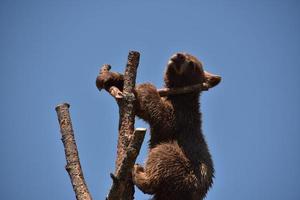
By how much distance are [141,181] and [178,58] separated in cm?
345

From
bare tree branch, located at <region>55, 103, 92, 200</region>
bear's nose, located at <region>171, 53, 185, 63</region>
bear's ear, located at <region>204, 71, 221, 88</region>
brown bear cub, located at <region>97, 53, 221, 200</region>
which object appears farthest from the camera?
bear's ear, located at <region>204, 71, 221, 88</region>

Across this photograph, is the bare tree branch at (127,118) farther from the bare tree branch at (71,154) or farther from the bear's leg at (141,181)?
the bare tree branch at (71,154)

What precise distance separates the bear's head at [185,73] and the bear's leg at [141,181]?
300 centimetres

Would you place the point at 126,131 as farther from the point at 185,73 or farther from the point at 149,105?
the point at 185,73

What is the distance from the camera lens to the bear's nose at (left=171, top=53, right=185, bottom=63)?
32.5 feet

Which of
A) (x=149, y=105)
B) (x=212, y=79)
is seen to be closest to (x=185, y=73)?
(x=212, y=79)

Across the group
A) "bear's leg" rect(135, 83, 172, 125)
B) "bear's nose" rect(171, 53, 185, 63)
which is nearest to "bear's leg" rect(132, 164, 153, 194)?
"bear's leg" rect(135, 83, 172, 125)

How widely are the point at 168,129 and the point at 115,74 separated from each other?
5.29 ft

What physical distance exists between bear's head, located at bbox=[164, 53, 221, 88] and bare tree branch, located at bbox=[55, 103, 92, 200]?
3493mm

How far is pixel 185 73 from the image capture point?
10094mm

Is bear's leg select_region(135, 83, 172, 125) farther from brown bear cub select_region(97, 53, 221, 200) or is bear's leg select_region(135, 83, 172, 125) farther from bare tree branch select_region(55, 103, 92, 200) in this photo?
bare tree branch select_region(55, 103, 92, 200)

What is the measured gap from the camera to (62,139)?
7.23m

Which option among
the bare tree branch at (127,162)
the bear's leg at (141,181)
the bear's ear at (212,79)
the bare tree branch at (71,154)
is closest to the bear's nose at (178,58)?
the bear's ear at (212,79)

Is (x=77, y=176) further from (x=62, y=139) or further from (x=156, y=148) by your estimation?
(x=156, y=148)
